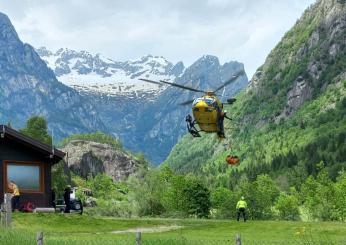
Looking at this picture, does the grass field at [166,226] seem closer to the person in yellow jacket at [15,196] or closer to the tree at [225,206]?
the person in yellow jacket at [15,196]

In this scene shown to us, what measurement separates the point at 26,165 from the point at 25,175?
0.72 meters

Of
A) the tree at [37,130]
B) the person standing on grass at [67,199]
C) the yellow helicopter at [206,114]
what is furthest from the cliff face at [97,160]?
the yellow helicopter at [206,114]

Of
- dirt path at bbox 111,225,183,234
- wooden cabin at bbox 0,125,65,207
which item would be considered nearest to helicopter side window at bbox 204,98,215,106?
dirt path at bbox 111,225,183,234

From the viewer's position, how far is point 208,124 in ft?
153

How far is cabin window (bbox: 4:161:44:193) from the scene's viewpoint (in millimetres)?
45812

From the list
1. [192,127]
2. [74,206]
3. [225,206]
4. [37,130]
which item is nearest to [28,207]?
[74,206]

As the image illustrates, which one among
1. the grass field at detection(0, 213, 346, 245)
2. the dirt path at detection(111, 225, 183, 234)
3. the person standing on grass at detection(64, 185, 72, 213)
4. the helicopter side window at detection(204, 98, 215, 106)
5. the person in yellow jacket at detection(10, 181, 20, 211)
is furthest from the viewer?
the person standing on grass at detection(64, 185, 72, 213)

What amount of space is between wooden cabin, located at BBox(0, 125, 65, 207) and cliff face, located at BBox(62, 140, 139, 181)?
10807 centimetres

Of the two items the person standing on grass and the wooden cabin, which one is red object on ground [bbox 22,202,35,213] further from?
the person standing on grass

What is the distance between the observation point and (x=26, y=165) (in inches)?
1832

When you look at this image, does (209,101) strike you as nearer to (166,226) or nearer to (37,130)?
(166,226)

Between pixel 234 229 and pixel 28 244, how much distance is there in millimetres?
22682

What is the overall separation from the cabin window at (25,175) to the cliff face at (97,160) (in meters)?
108

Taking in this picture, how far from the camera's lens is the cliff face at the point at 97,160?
Answer: 158 metres
